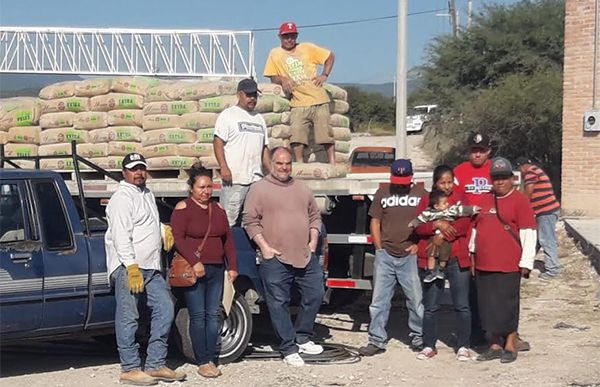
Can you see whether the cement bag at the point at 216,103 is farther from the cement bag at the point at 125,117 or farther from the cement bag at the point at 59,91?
the cement bag at the point at 59,91

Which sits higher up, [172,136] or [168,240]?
[172,136]

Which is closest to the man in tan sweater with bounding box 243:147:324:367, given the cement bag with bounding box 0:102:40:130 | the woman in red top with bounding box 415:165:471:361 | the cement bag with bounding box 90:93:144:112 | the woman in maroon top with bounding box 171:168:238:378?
the woman in maroon top with bounding box 171:168:238:378

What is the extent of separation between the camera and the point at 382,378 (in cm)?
784

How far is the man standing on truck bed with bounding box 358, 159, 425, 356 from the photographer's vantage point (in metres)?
8.45

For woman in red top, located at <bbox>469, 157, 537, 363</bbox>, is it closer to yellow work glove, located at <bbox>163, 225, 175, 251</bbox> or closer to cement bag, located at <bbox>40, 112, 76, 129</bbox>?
yellow work glove, located at <bbox>163, 225, 175, 251</bbox>

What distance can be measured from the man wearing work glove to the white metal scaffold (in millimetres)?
17318

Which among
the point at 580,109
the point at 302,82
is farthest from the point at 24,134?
the point at 580,109

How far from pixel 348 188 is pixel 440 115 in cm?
2562

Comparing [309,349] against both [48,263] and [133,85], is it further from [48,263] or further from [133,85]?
[133,85]

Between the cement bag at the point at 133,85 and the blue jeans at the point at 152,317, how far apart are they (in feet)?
11.5


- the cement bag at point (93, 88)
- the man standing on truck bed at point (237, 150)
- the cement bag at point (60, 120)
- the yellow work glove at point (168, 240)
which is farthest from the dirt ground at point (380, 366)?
the cement bag at point (93, 88)

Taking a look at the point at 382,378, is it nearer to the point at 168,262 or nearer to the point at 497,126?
the point at 168,262

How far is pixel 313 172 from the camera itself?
9453 millimetres

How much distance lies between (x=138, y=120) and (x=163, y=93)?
1.42 ft
